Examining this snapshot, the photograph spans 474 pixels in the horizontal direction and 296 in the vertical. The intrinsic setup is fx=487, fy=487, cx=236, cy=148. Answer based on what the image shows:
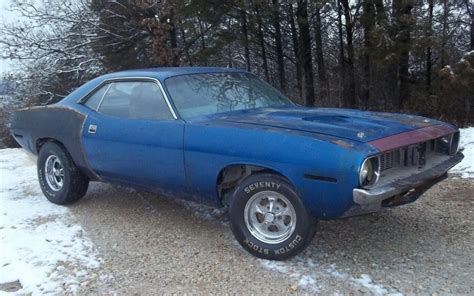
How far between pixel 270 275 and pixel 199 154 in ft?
3.58

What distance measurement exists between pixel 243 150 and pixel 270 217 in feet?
1.77

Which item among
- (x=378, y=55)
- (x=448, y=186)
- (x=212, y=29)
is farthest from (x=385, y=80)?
(x=448, y=186)

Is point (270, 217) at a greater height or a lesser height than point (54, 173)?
lesser

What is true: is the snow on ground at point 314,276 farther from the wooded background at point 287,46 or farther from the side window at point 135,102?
the wooded background at point 287,46

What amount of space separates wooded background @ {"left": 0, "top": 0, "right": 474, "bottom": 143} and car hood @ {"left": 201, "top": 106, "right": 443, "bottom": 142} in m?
6.76

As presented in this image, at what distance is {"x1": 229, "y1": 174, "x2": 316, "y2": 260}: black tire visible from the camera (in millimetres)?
3439

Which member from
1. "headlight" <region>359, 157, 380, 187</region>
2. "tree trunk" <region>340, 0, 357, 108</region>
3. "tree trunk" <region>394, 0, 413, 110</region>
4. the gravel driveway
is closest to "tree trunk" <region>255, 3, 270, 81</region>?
"tree trunk" <region>340, 0, 357, 108</region>

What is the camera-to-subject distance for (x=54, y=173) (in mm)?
5383

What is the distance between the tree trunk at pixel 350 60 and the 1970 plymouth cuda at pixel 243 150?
810 centimetres

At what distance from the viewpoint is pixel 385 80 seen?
12805mm

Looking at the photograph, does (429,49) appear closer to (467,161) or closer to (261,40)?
(261,40)

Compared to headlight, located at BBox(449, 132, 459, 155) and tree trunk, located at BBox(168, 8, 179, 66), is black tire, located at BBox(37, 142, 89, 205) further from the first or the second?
tree trunk, located at BBox(168, 8, 179, 66)

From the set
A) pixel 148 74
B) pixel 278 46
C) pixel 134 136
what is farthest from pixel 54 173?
pixel 278 46

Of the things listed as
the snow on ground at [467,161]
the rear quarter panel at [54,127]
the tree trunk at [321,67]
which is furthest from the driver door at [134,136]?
the tree trunk at [321,67]
